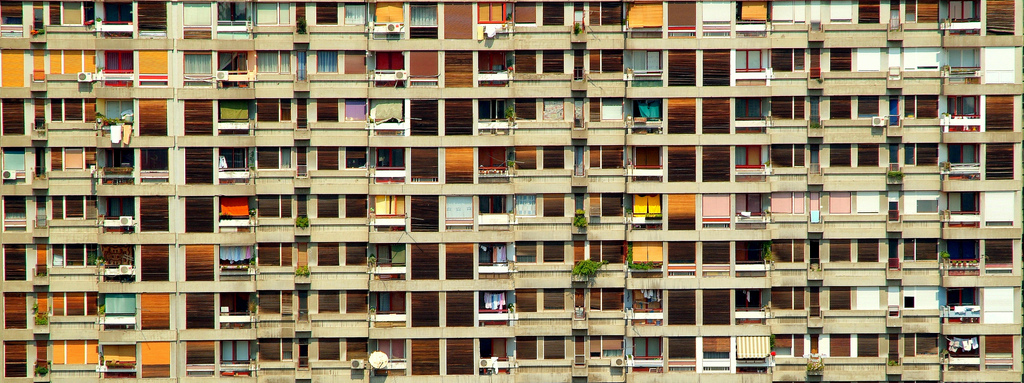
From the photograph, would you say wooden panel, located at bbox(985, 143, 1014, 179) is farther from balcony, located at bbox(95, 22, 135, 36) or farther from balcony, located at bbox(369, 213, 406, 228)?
balcony, located at bbox(95, 22, 135, 36)

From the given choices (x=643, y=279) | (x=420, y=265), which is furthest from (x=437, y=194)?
(x=643, y=279)

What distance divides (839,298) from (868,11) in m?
14.0

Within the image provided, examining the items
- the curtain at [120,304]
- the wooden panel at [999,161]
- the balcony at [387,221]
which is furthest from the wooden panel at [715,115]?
the curtain at [120,304]

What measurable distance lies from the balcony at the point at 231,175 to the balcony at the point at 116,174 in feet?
13.7

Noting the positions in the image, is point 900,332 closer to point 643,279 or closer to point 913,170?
point 913,170

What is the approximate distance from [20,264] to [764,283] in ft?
118

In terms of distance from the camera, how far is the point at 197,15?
151 ft

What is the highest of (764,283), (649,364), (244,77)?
(244,77)

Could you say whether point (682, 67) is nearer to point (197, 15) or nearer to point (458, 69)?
point (458, 69)

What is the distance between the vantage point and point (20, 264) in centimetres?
4628

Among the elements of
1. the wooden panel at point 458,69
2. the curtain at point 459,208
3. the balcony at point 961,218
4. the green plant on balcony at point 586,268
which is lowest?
the green plant on balcony at point 586,268

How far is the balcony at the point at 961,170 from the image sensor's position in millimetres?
46562

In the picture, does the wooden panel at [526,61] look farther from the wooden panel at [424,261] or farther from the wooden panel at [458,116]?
the wooden panel at [424,261]

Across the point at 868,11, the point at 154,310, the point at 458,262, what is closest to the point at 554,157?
the point at 458,262
